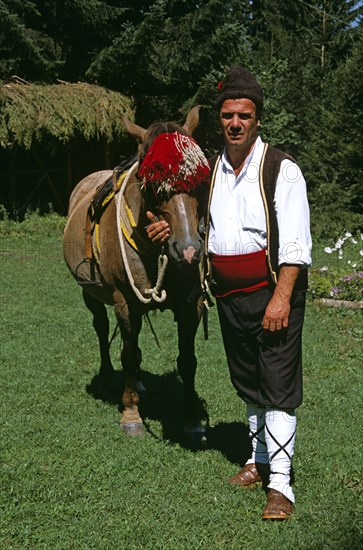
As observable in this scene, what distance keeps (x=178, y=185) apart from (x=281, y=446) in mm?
1502

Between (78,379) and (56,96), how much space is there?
37.9 feet

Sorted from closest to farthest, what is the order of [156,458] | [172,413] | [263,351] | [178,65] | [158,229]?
[263,351] → [158,229] → [156,458] → [172,413] → [178,65]

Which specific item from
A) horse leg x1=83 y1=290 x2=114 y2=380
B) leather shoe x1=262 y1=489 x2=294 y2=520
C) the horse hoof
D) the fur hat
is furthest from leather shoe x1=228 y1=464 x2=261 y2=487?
horse leg x1=83 y1=290 x2=114 y2=380

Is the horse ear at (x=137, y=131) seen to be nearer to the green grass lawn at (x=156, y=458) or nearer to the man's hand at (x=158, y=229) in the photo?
the man's hand at (x=158, y=229)

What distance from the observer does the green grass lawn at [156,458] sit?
131 inches

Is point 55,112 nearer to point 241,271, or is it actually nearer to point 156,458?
point 156,458

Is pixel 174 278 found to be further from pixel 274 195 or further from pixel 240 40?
pixel 240 40

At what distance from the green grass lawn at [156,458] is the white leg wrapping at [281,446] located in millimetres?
167

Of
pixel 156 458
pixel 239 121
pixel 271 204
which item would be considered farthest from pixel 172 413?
pixel 239 121

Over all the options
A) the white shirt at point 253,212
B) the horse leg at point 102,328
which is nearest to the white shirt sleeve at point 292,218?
the white shirt at point 253,212

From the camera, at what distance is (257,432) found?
3840 mm

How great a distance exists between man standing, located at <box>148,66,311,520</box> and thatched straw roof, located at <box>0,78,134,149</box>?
40.8 ft

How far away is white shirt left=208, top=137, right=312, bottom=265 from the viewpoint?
10.8ft

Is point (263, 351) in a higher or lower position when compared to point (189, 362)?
higher
